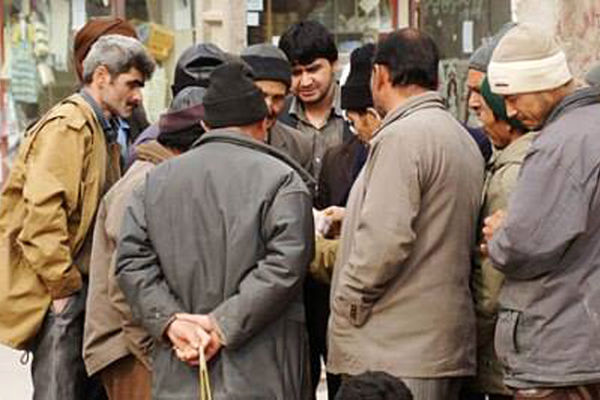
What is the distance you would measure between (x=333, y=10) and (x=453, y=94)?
1.48 metres

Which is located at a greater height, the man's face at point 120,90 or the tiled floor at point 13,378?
the man's face at point 120,90

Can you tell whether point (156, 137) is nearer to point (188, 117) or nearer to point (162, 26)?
point (188, 117)

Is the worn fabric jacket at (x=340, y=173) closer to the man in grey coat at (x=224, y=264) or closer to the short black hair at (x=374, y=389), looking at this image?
the man in grey coat at (x=224, y=264)

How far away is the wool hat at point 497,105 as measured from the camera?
21.8 ft

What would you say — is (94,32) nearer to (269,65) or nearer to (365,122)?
(269,65)

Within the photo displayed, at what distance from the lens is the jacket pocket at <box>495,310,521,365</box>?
6.20 m

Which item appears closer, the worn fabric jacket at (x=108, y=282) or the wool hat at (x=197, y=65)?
the worn fabric jacket at (x=108, y=282)

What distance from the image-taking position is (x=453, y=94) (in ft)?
44.0

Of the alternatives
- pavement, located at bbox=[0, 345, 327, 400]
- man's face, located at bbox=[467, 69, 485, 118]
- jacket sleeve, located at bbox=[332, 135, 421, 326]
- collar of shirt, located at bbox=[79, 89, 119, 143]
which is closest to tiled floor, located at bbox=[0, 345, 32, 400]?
pavement, located at bbox=[0, 345, 327, 400]

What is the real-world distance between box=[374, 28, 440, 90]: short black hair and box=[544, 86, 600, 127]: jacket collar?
0.66m

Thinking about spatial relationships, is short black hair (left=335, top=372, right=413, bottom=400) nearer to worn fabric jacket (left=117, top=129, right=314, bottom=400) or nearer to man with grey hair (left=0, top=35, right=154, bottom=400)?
worn fabric jacket (left=117, top=129, right=314, bottom=400)

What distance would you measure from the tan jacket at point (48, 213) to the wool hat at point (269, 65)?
0.72 meters

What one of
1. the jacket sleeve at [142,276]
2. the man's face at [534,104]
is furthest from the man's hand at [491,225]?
the jacket sleeve at [142,276]

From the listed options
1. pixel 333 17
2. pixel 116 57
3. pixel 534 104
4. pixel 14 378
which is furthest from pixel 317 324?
pixel 333 17
